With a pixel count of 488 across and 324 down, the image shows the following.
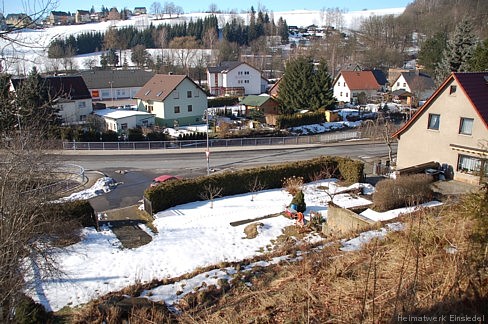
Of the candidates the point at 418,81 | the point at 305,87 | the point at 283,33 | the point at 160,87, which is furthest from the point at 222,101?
the point at 283,33

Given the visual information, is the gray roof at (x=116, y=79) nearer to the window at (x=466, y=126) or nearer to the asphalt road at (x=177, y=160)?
the asphalt road at (x=177, y=160)

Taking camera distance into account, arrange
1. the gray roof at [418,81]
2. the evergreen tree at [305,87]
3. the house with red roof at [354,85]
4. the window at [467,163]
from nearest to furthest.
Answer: the window at [467,163] < the evergreen tree at [305,87] < the gray roof at [418,81] < the house with red roof at [354,85]

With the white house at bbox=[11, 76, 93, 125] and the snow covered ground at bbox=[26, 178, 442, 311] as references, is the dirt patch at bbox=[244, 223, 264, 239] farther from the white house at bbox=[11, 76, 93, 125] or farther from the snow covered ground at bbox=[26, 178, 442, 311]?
the white house at bbox=[11, 76, 93, 125]

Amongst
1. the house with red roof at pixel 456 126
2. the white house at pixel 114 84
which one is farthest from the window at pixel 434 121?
the white house at pixel 114 84

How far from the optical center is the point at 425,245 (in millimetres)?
7844

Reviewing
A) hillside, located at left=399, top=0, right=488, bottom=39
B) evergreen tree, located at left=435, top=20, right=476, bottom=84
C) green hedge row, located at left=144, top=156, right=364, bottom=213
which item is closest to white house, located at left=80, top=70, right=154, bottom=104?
evergreen tree, located at left=435, top=20, right=476, bottom=84

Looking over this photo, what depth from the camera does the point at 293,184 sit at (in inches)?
1023

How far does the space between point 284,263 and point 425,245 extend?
4.19m

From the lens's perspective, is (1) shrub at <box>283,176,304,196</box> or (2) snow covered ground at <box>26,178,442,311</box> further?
(1) shrub at <box>283,176,304,196</box>

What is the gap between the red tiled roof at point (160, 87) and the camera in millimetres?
49938

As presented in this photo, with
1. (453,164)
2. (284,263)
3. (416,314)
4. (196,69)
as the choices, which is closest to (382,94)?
(196,69)

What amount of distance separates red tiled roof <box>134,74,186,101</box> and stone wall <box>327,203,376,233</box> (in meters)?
34.5

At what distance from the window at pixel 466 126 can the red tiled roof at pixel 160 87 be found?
33.2 meters

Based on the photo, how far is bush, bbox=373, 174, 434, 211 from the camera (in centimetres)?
2003
